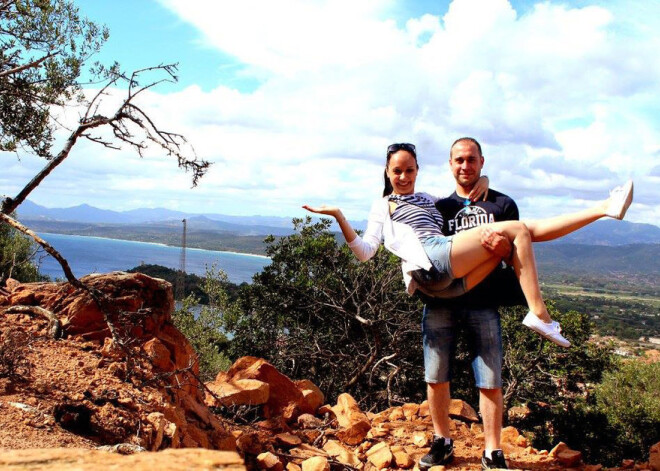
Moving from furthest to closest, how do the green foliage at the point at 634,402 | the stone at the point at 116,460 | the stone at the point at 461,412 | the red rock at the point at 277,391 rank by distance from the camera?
1. the green foliage at the point at 634,402
2. the stone at the point at 461,412
3. the red rock at the point at 277,391
4. the stone at the point at 116,460

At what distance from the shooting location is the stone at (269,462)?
4633 mm

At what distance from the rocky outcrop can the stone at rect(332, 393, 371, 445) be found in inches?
49.6

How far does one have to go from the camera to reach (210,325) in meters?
15.9

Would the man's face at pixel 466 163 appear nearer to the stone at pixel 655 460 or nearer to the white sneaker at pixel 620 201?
the white sneaker at pixel 620 201

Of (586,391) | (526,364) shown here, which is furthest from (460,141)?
(586,391)

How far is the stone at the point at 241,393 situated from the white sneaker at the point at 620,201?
158 inches

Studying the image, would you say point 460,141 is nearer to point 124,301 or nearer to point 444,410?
point 444,410

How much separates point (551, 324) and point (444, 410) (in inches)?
47.9

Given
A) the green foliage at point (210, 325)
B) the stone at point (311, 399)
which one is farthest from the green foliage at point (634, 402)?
the green foliage at point (210, 325)

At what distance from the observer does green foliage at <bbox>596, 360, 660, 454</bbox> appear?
10570mm

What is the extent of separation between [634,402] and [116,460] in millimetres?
13608

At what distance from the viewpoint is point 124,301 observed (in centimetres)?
511

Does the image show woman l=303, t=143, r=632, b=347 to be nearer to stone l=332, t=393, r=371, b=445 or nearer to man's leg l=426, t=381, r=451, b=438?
man's leg l=426, t=381, r=451, b=438

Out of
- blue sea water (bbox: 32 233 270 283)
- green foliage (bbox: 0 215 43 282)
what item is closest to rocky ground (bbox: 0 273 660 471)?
blue sea water (bbox: 32 233 270 283)
